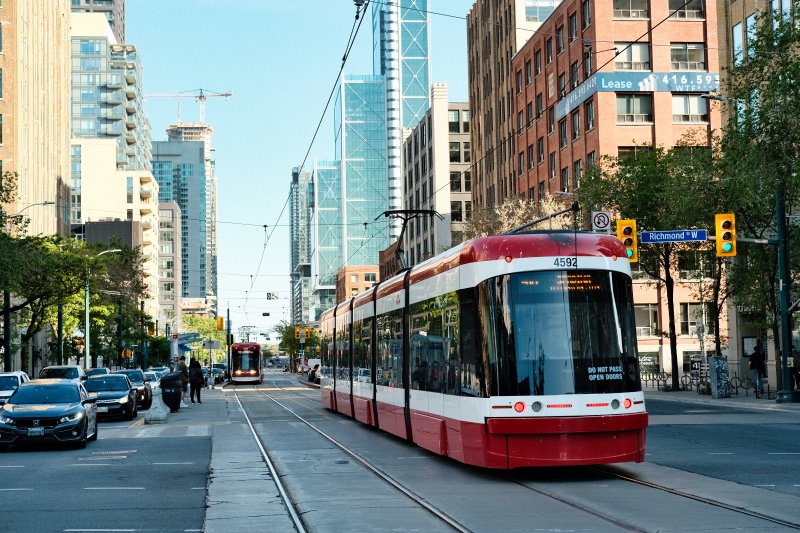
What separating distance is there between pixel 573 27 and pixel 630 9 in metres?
4.36

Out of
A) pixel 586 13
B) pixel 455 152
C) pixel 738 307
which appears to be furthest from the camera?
pixel 455 152

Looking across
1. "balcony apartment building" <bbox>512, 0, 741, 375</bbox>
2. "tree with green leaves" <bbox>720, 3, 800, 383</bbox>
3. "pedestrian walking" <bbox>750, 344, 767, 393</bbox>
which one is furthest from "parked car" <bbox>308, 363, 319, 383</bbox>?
"tree with green leaves" <bbox>720, 3, 800, 383</bbox>

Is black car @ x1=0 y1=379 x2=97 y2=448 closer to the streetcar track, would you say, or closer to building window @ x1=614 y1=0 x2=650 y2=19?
the streetcar track

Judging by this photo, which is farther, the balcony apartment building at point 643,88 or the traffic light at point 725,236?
the balcony apartment building at point 643,88

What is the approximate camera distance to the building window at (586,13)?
65931mm

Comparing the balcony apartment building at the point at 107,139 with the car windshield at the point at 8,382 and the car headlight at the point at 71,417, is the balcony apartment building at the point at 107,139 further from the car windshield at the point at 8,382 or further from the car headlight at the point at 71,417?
the car headlight at the point at 71,417

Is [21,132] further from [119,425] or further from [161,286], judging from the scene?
[161,286]

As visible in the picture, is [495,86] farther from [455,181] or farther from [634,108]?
[634,108]

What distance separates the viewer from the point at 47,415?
21344 millimetres

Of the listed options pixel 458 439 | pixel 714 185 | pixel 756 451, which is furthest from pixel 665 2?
pixel 458 439

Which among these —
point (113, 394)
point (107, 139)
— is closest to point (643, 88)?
point (113, 394)

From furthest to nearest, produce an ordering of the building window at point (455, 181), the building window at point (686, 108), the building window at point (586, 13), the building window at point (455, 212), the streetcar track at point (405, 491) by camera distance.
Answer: the building window at point (455, 212)
the building window at point (455, 181)
the building window at point (586, 13)
the building window at point (686, 108)
the streetcar track at point (405, 491)

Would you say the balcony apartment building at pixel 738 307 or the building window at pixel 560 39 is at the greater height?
the building window at pixel 560 39

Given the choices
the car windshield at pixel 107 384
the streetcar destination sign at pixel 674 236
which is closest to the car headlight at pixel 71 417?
the car windshield at pixel 107 384
